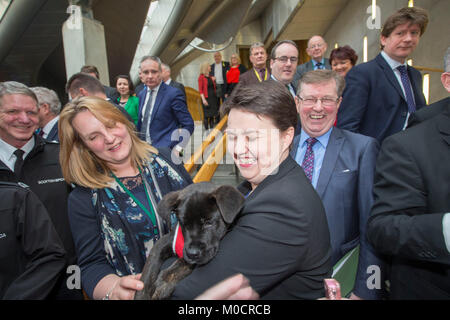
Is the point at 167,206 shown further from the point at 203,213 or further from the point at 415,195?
the point at 415,195

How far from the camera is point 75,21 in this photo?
22.3 feet

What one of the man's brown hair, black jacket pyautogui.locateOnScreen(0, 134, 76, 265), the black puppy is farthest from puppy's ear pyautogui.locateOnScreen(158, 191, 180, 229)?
the man's brown hair

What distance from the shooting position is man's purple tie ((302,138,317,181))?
2086 millimetres

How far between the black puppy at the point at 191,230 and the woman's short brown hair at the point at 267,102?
37 centimetres

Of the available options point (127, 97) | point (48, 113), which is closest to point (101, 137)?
point (48, 113)

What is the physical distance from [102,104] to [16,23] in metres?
8.78

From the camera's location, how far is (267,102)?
1.27m

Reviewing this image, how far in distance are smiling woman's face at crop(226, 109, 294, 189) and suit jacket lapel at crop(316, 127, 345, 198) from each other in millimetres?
675

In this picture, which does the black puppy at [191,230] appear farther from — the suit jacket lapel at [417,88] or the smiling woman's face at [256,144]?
the suit jacket lapel at [417,88]

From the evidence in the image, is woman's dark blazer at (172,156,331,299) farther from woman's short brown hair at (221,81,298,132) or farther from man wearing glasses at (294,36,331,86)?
man wearing glasses at (294,36,331,86)

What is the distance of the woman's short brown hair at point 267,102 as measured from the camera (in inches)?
50.2

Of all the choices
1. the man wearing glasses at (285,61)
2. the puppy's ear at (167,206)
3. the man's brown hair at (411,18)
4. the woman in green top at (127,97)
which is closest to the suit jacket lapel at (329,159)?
the puppy's ear at (167,206)

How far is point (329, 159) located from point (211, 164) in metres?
3.21

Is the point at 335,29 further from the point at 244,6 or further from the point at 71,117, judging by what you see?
the point at 71,117
